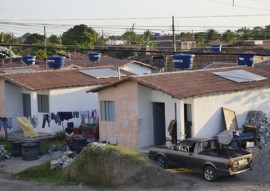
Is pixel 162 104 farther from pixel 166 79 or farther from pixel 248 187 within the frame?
pixel 248 187

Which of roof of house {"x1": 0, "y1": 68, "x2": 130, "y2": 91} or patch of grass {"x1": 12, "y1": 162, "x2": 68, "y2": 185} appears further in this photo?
roof of house {"x1": 0, "y1": 68, "x2": 130, "y2": 91}

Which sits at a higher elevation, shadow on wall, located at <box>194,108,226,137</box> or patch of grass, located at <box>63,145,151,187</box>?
shadow on wall, located at <box>194,108,226,137</box>

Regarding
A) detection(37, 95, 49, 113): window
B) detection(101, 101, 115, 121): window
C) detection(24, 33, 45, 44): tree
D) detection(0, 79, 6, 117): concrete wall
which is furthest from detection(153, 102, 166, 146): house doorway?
detection(24, 33, 45, 44): tree

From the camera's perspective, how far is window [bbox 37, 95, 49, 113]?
2596 centimetres

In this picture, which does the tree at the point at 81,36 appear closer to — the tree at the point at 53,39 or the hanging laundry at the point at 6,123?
the tree at the point at 53,39

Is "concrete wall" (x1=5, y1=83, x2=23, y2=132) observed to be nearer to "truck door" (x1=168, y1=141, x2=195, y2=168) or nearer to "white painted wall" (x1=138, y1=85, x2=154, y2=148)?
"white painted wall" (x1=138, y1=85, x2=154, y2=148)

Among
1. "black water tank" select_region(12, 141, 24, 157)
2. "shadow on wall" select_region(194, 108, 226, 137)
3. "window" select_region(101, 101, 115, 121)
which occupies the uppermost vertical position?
"window" select_region(101, 101, 115, 121)

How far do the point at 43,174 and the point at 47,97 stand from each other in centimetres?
822

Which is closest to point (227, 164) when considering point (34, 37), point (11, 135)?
point (11, 135)

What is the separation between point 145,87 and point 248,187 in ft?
24.6

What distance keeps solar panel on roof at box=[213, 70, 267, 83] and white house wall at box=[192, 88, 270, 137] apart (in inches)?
27.2

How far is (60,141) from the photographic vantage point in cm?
2480

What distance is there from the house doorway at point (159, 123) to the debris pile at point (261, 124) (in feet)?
13.5

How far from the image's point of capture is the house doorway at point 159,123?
2195cm
